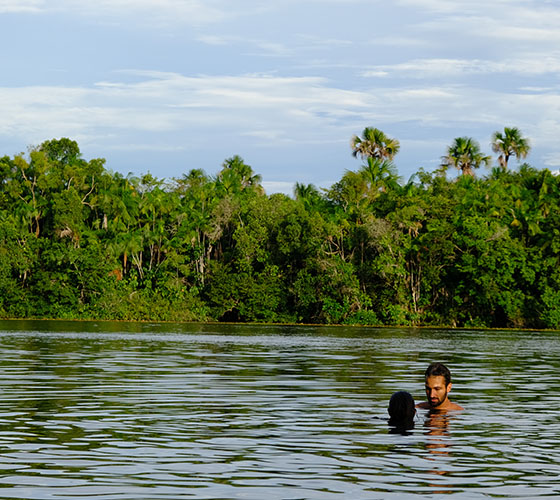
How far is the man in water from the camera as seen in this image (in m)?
16.0

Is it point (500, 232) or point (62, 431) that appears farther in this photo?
point (500, 232)

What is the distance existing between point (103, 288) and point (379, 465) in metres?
73.7

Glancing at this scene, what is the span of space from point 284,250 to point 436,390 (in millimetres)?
69934

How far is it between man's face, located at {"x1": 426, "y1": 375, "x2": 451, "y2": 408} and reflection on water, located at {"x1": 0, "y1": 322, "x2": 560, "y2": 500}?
23 centimetres

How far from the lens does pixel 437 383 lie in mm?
16266

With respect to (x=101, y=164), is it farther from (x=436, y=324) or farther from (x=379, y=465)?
(x=379, y=465)

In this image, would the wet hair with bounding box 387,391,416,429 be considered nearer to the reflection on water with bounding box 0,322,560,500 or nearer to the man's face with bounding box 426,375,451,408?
the reflection on water with bounding box 0,322,560,500

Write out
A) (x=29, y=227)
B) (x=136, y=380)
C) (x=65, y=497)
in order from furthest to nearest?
(x=29, y=227)
(x=136, y=380)
(x=65, y=497)

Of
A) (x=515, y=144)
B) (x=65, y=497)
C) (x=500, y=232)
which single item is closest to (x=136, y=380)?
(x=65, y=497)

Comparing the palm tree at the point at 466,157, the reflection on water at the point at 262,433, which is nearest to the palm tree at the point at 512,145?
the palm tree at the point at 466,157

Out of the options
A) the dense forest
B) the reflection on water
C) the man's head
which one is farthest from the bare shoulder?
the dense forest

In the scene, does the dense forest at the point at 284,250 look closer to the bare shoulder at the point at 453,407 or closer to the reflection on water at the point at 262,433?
the reflection on water at the point at 262,433

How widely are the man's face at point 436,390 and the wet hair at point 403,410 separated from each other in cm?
45

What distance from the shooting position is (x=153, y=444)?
13656 millimetres
